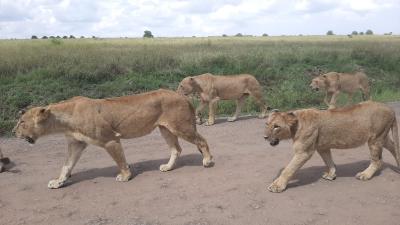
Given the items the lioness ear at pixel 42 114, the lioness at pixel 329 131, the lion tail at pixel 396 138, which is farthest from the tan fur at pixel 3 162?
the lion tail at pixel 396 138

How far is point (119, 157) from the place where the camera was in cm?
794

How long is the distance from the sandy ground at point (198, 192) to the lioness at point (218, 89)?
361 centimetres

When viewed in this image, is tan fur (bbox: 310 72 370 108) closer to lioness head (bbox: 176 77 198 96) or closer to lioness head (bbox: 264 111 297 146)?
lioness head (bbox: 176 77 198 96)

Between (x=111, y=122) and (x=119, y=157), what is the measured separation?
555 mm

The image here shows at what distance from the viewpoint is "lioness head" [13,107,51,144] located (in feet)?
25.1

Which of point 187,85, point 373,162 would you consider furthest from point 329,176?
point 187,85

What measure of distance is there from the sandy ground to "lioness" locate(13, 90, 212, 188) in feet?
1.40

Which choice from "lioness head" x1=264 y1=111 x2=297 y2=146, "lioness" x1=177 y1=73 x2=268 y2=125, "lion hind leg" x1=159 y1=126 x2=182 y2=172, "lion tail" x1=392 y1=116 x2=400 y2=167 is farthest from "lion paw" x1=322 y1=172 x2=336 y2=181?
"lioness" x1=177 y1=73 x2=268 y2=125

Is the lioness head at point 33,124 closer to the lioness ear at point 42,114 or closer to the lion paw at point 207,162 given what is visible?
the lioness ear at point 42,114

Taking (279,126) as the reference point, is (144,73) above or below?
below

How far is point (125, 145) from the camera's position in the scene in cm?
1062

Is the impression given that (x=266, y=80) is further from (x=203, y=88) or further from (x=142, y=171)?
(x=142, y=171)

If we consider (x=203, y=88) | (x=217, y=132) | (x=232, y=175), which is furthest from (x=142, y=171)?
(x=203, y=88)

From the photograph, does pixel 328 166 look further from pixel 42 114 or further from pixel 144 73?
pixel 144 73
